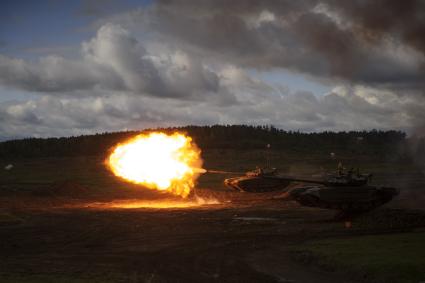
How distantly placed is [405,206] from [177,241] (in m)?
23.7

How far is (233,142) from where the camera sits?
152 m

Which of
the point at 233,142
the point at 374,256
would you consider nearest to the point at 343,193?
the point at 374,256

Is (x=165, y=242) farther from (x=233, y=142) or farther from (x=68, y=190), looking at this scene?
(x=233, y=142)

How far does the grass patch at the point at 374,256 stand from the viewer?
20.2 metres

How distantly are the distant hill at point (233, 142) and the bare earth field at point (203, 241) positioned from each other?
91704mm

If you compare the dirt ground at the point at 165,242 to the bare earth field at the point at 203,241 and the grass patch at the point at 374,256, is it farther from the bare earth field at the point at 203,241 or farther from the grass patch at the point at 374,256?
the grass patch at the point at 374,256

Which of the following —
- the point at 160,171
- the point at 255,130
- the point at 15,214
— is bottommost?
the point at 15,214

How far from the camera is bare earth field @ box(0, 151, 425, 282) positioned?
21438 millimetres

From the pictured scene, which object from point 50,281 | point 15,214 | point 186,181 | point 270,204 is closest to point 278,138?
point 186,181

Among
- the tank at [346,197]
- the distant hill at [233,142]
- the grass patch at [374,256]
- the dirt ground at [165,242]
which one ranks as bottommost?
the dirt ground at [165,242]

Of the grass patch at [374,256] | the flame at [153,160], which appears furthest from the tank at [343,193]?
the flame at [153,160]

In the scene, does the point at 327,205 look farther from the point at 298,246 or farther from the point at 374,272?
the point at 374,272

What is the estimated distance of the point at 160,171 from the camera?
46.2 m

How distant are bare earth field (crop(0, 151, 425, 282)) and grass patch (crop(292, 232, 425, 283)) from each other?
0.14 feet
